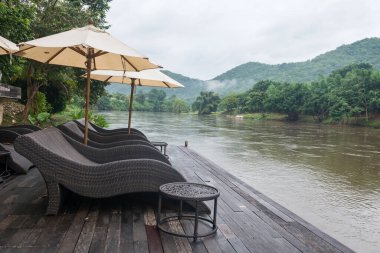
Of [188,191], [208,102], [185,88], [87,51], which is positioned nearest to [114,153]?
[87,51]

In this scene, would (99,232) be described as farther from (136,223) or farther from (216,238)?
(216,238)

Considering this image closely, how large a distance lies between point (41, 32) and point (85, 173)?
1195cm

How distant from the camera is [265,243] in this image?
9.37ft

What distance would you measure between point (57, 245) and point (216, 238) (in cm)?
128

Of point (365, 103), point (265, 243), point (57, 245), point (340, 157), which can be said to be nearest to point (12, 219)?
point (57, 245)

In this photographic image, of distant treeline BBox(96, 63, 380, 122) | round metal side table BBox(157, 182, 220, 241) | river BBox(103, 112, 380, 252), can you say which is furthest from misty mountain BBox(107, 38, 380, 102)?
round metal side table BBox(157, 182, 220, 241)

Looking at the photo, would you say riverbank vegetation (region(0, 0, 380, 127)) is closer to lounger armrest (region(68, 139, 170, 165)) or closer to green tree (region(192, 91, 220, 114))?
green tree (region(192, 91, 220, 114))

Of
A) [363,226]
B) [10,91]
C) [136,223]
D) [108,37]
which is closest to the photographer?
[136,223]

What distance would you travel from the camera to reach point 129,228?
2.94 meters

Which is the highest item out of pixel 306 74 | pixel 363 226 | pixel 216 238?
pixel 306 74

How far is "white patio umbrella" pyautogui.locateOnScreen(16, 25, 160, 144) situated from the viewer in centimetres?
322

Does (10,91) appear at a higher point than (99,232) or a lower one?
higher

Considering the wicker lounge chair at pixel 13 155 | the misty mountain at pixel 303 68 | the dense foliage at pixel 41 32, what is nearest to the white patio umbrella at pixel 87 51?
the wicker lounge chair at pixel 13 155

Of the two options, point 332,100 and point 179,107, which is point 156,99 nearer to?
point 179,107
